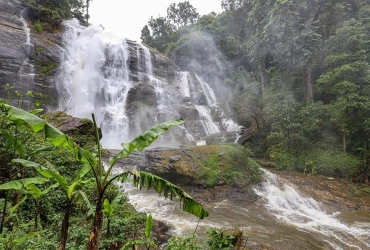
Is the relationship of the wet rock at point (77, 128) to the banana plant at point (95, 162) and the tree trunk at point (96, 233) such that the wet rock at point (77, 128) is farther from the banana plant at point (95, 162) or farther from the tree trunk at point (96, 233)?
the tree trunk at point (96, 233)

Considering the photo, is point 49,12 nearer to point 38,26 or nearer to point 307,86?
point 38,26

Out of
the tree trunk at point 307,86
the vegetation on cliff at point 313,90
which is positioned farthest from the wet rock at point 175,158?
the tree trunk at point 307,86

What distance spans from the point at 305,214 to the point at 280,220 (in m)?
1.55

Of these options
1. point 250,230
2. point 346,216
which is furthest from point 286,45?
point 250,230

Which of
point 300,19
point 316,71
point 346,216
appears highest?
point 300,19

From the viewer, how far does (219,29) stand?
3222 cm

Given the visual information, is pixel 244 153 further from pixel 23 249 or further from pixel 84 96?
pixel 84 96

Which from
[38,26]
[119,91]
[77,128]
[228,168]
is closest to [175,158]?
[228,168]

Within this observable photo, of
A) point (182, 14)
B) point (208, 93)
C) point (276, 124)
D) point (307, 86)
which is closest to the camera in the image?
point (276, 124)

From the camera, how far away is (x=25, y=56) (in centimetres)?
1831

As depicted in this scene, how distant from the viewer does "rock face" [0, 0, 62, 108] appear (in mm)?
17016

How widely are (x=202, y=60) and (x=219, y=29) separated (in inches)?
202

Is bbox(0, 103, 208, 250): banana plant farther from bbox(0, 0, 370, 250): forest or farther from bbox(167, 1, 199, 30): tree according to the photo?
bbox(167, 1, 199, 30): tree

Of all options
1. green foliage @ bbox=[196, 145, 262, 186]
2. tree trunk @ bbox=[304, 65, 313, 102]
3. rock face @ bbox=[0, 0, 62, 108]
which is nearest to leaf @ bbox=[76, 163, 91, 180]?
green foliage @ bbox=[196, 145, 262, 186]
